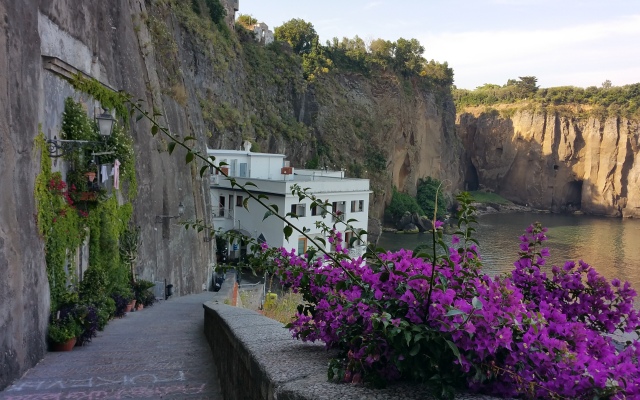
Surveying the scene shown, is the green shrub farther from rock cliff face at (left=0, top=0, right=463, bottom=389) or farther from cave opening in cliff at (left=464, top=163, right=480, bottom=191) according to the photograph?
cave opening in cliff at (left=464, top=163, right=480, bottom=191)

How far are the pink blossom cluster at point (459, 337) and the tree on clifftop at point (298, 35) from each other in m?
61.1

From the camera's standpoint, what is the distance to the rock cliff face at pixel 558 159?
87562 millimetres

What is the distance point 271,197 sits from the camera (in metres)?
31.3

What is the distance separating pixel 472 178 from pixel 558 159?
14.0 m

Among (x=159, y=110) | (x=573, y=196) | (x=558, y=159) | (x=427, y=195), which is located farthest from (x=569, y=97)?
(x=159, y=110)

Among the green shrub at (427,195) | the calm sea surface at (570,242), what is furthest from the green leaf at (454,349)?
the green shrub at (427,195)

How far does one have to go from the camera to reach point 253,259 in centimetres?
459

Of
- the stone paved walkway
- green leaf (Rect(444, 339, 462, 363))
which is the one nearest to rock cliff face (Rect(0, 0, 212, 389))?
the stone paved walkway

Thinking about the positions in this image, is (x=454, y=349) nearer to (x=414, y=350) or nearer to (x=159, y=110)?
(x=414, y=350)

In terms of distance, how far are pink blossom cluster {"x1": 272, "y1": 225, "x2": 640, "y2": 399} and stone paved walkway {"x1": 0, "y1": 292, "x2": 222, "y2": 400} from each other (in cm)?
274

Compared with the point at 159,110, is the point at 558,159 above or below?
below

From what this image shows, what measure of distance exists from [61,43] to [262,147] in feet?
122

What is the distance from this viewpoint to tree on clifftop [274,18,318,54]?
62.2m

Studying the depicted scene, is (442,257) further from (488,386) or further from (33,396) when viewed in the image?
(33,396)
